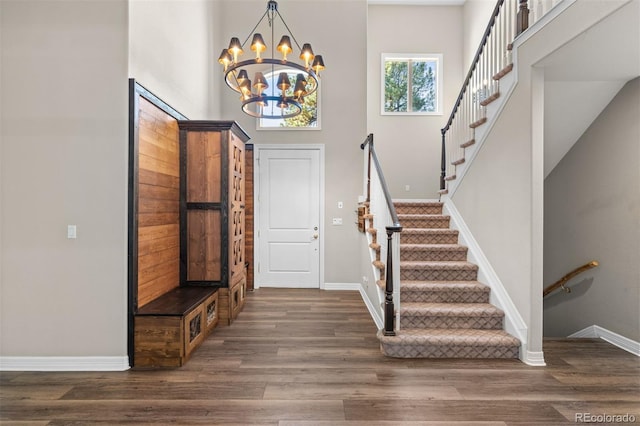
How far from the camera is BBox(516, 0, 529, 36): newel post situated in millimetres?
2908

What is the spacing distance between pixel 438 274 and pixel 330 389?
6.20ft

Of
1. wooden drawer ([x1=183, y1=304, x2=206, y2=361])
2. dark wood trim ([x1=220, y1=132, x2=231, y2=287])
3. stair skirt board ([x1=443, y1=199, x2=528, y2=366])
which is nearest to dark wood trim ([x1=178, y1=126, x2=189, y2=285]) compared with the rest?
dark wood trim ([x1=220, y1=132, x2=231, y2=287])

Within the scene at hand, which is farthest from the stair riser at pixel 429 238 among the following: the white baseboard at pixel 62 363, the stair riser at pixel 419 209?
the white baseboard at pixel 62 363

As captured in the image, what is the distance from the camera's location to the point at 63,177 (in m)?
2.60

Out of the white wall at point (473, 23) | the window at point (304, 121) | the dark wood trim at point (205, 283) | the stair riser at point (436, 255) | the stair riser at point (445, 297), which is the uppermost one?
the white wall at point (473, 23)

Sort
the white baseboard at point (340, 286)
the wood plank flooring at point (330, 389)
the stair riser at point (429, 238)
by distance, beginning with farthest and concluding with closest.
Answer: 1. the white baseboard at point (340, 286)
2. the stair riser at point (429, 238)
3. the wood plank flooring at point (330, 389)

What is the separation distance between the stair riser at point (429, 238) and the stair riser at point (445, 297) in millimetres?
903

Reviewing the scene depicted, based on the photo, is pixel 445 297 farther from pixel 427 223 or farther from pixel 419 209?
pixel 419 209

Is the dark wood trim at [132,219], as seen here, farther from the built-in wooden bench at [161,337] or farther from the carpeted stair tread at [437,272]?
the carpeted stair tread at [437,272]

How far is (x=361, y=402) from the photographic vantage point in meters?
2.18

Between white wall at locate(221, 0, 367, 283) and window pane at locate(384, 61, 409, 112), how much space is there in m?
1.40

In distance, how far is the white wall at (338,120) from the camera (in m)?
5.28

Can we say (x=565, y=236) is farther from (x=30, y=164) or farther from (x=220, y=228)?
(x=30, y=164)

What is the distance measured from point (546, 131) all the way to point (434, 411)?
3253mm
